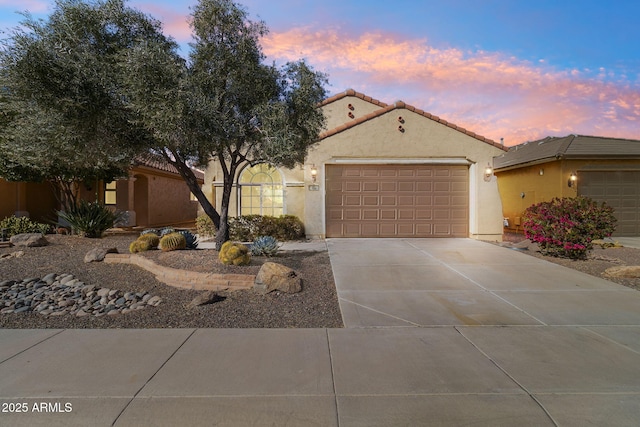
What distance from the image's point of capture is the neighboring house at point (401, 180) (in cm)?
1372

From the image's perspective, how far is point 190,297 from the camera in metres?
6.73

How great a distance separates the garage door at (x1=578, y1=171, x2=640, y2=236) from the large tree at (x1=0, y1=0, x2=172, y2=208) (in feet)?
48.2

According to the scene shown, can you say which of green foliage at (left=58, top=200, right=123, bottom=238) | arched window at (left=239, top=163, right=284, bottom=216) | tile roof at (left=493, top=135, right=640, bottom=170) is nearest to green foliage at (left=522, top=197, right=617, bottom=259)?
tile roof at (left=493, top=135, right=640, bottom=170)

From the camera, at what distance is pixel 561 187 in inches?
553

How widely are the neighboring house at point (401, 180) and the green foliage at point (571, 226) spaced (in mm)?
3283

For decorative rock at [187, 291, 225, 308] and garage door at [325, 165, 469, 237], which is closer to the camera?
decorative rock at [187, 291, 225, 308]

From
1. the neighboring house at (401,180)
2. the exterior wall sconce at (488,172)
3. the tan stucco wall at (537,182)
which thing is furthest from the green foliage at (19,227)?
the tan stucco wall at (537,182)

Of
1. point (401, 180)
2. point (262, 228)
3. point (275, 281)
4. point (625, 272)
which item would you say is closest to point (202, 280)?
point (275, 281)

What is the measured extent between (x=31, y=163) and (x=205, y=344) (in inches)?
397

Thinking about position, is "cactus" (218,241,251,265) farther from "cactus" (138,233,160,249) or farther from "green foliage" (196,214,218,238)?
"green foliage" (196,214,218,238)

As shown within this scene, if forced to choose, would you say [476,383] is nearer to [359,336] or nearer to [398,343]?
[398,343]

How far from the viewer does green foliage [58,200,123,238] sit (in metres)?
12.7

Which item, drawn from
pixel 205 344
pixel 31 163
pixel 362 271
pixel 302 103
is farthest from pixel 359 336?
pixel 31 163

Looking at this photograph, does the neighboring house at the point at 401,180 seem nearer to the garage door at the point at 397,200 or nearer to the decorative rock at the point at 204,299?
the garage door at the point at 397,200
